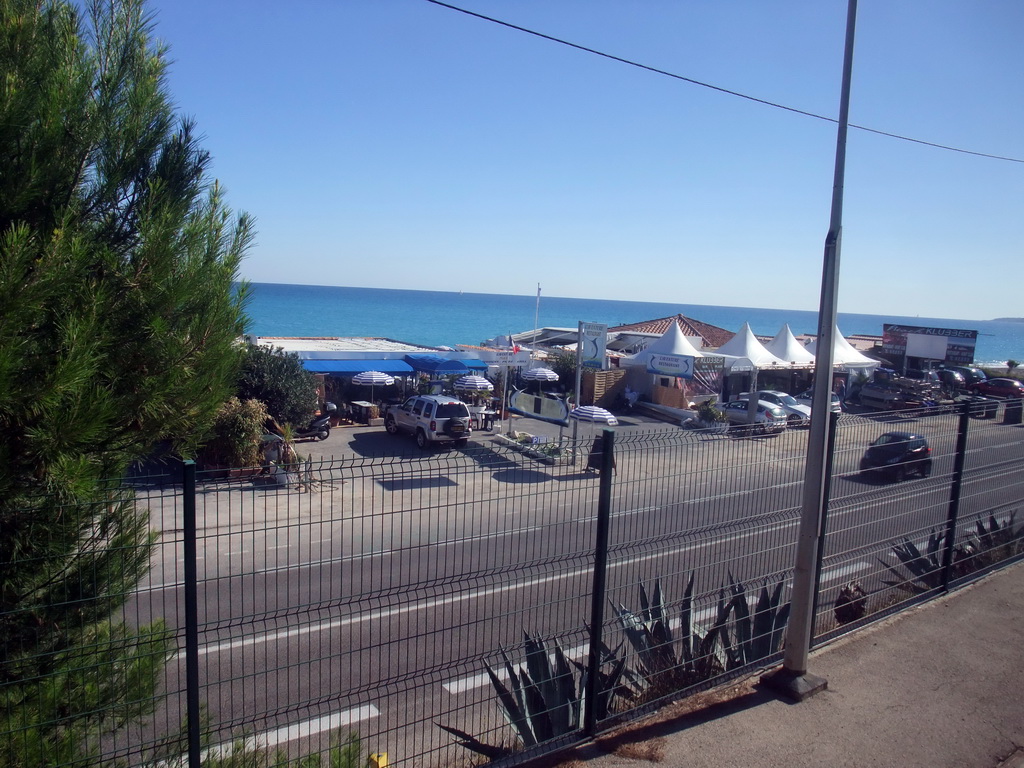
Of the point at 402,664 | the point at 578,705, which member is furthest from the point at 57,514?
the point at 402,664

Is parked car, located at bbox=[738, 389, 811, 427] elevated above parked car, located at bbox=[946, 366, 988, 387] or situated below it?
below

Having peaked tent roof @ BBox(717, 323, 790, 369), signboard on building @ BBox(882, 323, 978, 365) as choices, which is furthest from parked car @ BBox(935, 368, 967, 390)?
peaked tent roof @ BBox(717, 323, 790, 369)

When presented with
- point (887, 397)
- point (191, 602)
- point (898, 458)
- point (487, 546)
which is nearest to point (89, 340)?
point (191, 602)

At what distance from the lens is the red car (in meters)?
39.8

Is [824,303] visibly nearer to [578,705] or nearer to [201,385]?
[578,705]

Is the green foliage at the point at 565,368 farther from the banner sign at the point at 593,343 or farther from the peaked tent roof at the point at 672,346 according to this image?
the banner sign at the point at 593,343

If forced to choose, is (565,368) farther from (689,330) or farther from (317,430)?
(317,430)

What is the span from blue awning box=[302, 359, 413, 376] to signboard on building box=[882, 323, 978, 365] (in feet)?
111

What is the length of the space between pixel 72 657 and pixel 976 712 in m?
6.27

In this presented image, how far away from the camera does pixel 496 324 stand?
174 metres

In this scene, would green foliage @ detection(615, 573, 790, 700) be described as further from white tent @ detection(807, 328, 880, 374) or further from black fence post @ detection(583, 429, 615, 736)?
→ white tent @ detection(807, 328, 880, 374)

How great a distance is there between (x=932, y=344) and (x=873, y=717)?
47.3 m

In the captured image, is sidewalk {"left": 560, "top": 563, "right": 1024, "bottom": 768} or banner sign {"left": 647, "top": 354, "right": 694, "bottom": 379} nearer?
sidewalk {"left": 560, "top": 563, "right": 1024, "bottom": 768}

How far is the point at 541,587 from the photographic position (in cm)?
993
